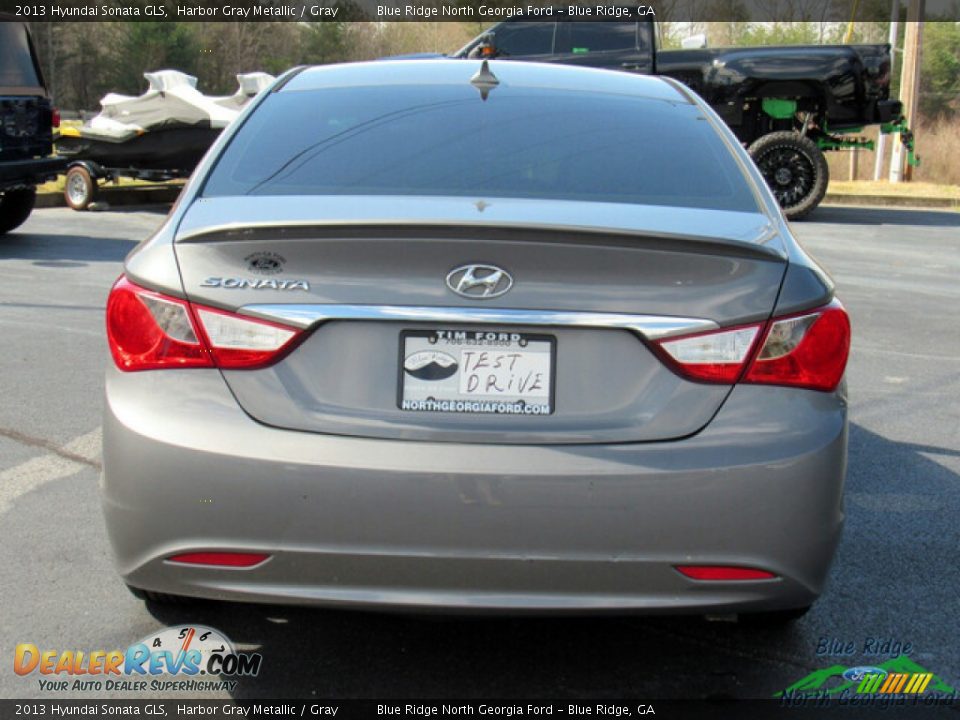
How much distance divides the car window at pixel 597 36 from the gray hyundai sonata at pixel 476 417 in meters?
13.7

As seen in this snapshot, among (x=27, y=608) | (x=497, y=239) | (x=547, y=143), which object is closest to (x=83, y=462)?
(x=27, y=608)

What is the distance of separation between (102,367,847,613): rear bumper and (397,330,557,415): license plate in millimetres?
98

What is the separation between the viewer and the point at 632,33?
51.9ft

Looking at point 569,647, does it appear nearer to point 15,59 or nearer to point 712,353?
point 712,353

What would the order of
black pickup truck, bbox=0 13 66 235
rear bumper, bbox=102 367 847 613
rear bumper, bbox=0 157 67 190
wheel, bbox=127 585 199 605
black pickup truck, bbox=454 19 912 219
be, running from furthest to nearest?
1. black pickup truck, bbox=454 19 912 219
2. black pickup truck, bbox=0 13 66 235
3. rear bumper, bbox=0 157 67 190
4. wheel, bbox=127 585 199 605
5. rear bumper, bbox=102 367 847 613

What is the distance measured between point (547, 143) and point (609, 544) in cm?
136

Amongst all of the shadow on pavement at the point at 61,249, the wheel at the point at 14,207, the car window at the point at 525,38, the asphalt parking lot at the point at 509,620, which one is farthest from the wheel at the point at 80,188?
the asphalt parking lot at the point at 509,620

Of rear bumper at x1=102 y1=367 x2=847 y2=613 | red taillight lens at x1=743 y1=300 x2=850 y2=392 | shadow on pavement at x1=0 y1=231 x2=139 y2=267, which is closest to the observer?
rear bumper at x1=102 y1=367 x2=847 y2=613

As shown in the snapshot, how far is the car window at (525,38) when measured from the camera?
52.0ft

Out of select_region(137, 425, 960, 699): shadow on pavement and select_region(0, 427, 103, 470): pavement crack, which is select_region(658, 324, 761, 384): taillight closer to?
select_region(137, 425, 960, 699): shadow on pavement

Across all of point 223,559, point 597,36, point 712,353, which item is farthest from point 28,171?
point 712,353

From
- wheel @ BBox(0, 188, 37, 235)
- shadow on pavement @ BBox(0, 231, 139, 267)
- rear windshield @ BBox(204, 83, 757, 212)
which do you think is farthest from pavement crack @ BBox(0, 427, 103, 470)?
wheel @ BBox(0, 188, 37, 235)

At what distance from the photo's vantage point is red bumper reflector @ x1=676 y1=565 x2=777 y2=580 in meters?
2.68

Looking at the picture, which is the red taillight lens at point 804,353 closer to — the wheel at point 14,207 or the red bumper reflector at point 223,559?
the red bumper reflector at point 223,559
